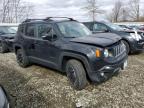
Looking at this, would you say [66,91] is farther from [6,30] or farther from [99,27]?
[6,30]

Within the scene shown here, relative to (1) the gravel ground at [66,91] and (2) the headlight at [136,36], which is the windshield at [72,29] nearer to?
(1) the gravel ground at [66,91]

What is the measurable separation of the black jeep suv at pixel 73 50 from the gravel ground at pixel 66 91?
14.0 inches

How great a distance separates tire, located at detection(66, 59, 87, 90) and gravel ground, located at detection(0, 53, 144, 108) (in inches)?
6.9

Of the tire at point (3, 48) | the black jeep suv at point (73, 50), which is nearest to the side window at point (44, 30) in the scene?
the black jeep suv at point (73, 50)

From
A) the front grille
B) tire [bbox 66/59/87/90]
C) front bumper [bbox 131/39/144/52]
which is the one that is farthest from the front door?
front bumper [bbox 131/39/144/52]

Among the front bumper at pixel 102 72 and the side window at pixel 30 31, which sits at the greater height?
the side window at pixel 30 31

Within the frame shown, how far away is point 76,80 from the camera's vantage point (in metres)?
4.70

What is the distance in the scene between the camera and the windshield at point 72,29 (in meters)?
5.39

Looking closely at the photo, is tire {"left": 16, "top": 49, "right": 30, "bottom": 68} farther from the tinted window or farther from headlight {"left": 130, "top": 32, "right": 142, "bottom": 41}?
headlight {"left": 130, "top": 32, "right": 142, "bottom": 41}

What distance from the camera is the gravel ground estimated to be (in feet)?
13.9

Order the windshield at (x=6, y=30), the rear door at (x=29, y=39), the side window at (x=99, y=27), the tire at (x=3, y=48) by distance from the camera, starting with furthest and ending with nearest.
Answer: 1. the windshield at (x=6, y=30)
2. the tire at (x=3, y=48)
3. the side window at (x=99, y=27)
4. the rear door at (x=29, y=39)

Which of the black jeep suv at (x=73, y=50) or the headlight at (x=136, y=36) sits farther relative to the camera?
the headlight at (x=136, y=36)

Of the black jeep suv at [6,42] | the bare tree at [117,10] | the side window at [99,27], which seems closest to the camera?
the side window at [99,27]

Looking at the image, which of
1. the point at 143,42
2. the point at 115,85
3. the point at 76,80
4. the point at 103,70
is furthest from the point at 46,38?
the point at 143,42
